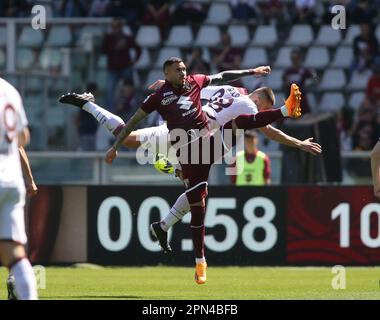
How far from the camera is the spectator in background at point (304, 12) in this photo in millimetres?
24297

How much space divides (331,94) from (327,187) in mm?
7256

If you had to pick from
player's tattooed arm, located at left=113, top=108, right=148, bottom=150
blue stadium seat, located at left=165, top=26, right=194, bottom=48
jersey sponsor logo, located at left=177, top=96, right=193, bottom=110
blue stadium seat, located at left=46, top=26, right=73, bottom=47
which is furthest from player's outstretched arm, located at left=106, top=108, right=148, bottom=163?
blue stadium seat, located at left=165, top=26, right=194, bottom=48

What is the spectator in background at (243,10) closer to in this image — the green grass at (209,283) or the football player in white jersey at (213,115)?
the green grass at (209,283)

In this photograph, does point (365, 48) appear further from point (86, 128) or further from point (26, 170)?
point (26, 170)

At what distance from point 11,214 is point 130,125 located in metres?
4.50

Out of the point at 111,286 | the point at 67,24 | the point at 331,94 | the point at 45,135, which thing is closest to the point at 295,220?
the point at 111,286

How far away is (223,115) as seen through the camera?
534 inches

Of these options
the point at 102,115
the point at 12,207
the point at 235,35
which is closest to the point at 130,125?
the point at 102,115

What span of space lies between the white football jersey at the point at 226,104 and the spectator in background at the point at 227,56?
8222 millimetres

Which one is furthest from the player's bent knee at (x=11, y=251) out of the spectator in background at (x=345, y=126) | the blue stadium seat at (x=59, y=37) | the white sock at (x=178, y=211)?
the blue stadium seat at (x=59, y=37)

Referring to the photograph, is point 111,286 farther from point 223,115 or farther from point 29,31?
point 29,31

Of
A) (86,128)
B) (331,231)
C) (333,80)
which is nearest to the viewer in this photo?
(331,231)

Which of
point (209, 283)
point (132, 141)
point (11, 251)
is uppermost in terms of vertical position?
point (132, 141)

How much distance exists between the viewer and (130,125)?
491 inches
